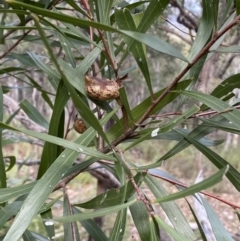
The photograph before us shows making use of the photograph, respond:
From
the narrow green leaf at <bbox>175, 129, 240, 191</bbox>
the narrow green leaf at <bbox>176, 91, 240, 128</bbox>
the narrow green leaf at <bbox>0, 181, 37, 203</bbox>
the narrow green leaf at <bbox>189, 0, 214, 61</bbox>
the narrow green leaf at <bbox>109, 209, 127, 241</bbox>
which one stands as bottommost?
the narrow green leaf at <bbox>0, 181, 37, 203</bbox>

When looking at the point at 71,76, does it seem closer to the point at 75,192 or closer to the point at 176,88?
the point at 176,88

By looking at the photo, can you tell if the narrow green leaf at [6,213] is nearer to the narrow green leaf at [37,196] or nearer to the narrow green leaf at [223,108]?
the narrow green leaf at [37,196]

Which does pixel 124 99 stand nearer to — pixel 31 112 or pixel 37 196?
pixel 37 196

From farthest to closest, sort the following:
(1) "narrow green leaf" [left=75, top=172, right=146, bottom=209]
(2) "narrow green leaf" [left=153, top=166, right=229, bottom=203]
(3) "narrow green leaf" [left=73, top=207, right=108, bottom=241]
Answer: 1. (3) "narrow green leaf" [left=73, top=207, right=108, bottom=241]
2. (1) "narrow green leaf" [left=75, top=172, right=146, bottom=209]
3. (2) "narrow green leaf" [left=153, top=166, right=229, bottom=203]

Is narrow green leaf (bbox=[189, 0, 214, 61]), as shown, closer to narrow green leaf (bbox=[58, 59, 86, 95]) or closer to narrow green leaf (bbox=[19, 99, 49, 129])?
narrow green leaf (bbox=[58, 59, 86, 95])

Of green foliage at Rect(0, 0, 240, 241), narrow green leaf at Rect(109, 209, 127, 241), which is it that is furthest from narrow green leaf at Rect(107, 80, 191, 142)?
narrow green leaf at Rect(109, 209, 127, 241)

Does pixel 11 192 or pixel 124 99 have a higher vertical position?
pixel 124 99

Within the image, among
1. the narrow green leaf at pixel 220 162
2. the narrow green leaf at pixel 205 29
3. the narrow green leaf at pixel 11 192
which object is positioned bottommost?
the narrow green leaf at pixel 11 192

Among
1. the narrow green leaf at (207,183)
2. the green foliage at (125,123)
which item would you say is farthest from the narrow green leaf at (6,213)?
the narrow green leaf at (207,183)

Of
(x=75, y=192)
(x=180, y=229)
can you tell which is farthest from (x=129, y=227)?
(x=180, y=229)

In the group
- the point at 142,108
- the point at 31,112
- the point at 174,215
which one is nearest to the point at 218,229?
the point at 174,215
